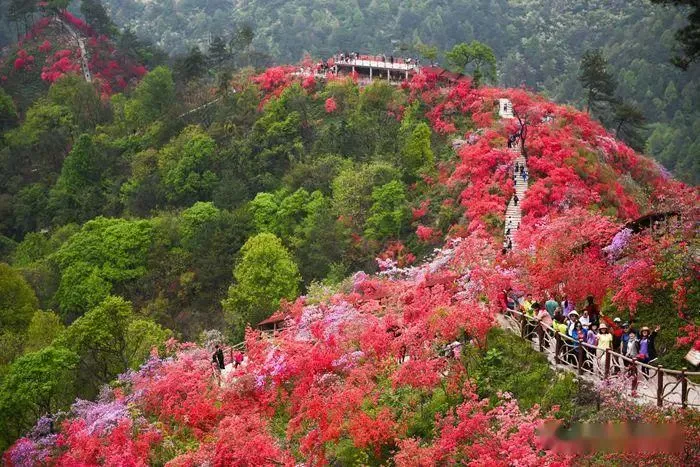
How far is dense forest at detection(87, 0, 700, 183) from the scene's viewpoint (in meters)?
104

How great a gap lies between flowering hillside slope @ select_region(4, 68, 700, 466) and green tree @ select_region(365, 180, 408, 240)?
11.1 meters

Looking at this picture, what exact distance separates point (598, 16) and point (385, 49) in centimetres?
3734

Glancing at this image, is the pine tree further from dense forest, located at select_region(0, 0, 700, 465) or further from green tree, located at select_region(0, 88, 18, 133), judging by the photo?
green tree, located at select_region(0, 88, 18, 133)

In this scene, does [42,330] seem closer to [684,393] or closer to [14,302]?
[14,302]

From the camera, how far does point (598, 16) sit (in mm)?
124188

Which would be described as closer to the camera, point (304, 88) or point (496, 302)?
point (496, 302)

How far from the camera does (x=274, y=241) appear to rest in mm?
41906

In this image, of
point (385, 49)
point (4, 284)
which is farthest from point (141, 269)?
point (385, 49)

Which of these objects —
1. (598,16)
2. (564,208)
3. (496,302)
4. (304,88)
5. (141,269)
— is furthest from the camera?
(598,16)

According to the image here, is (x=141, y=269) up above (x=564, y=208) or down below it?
below

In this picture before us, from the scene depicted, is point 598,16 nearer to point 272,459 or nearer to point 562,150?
point 562,150

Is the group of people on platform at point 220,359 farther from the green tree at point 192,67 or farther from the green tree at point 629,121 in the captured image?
the green tree at point 192,67

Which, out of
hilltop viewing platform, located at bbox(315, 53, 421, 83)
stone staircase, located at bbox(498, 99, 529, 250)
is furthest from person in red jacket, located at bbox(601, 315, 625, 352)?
hilltop viewing platform, located at bbox(315, 53, 421, 83)

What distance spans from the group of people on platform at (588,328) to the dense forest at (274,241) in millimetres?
815
